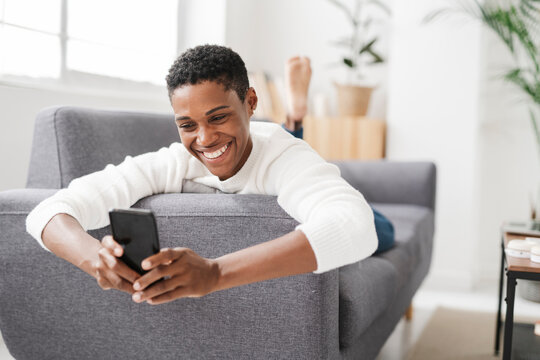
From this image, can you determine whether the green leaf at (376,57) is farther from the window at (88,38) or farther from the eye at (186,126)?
the eye at (186,126)

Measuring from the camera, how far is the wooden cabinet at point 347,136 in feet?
10.7

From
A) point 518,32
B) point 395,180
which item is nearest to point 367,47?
point 518,32

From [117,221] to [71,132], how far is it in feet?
2.45

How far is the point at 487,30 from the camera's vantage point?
3.18 meters

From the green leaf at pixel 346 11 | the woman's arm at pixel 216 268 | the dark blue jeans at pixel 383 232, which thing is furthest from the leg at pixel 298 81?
the green leaf at pixel 346 11

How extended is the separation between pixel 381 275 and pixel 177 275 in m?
0.88

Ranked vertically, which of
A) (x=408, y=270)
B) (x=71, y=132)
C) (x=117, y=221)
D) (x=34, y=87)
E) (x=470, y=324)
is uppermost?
(x=34, y=87)

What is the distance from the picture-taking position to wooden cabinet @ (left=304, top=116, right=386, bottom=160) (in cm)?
326

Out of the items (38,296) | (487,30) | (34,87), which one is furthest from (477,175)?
(38,296)

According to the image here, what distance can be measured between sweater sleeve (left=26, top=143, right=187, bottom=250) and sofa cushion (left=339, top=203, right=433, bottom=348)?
0.46 metres

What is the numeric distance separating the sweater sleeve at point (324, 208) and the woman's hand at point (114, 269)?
279 mm

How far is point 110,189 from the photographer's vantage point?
3.79 ft

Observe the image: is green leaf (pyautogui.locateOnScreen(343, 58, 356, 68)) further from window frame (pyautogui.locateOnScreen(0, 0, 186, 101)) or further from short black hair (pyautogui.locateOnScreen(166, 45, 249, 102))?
short black hair (pyautogui.locateOnScreen(166, 45, 249, 102))

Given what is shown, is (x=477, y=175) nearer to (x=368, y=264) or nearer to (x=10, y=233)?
(x=368, y=264)
